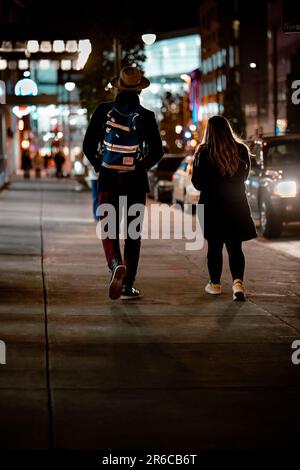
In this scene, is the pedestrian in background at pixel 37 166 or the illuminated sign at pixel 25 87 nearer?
the illuminated sign at pixel 25 87

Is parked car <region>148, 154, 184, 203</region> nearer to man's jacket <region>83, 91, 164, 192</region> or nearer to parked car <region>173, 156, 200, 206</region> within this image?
parked car <region>173, 156, 200, 206</region>

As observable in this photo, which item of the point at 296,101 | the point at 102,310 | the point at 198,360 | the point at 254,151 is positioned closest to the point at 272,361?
the point at 198,360

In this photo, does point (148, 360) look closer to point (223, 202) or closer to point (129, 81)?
point (223, 202)

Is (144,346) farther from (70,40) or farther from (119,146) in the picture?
(70,40)

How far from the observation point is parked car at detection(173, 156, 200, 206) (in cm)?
2454

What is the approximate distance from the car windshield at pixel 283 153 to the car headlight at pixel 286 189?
97cm

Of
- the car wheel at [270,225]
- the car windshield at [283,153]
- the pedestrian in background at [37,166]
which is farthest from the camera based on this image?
the pedestrian in background at [37,166]

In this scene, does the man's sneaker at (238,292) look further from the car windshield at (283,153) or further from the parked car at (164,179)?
the parked car at (164,179)

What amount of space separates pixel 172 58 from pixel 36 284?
120962 mm

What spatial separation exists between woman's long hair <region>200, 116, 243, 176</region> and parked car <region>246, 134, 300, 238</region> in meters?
8.10

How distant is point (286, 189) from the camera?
58.7 ft

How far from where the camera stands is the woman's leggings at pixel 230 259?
987 centimetres

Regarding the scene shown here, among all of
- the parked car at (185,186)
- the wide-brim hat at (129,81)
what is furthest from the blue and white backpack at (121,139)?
the parked car at (185,186)

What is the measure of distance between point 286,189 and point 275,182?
0.26m
